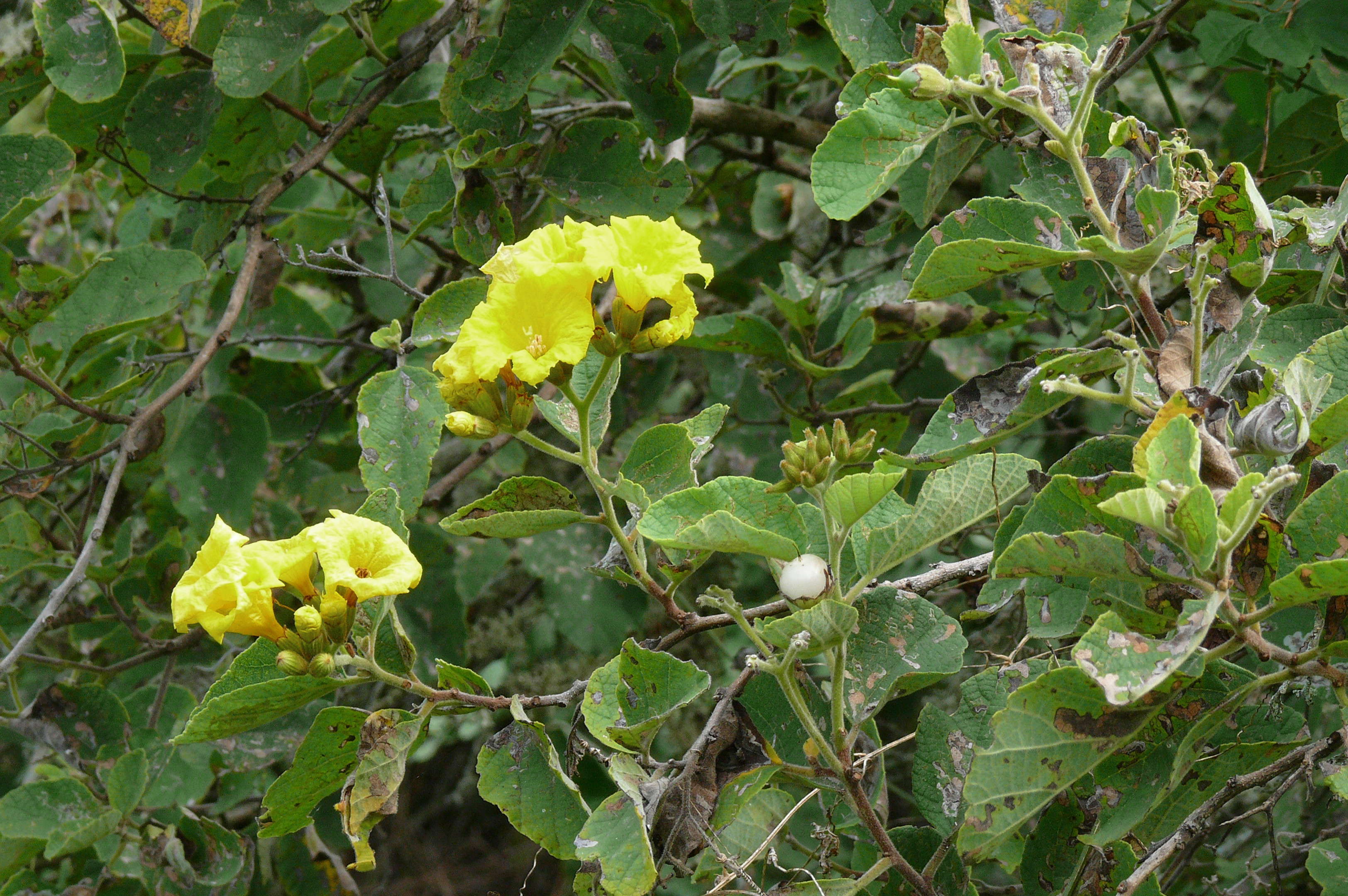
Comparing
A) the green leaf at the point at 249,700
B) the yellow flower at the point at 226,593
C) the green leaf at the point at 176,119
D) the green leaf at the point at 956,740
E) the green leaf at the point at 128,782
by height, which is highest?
the green leaf at the point at 176,119

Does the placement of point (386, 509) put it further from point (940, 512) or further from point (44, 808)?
point (44, 808)

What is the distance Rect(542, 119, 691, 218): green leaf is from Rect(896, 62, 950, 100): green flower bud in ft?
2.70

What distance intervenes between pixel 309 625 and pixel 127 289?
1134 mm

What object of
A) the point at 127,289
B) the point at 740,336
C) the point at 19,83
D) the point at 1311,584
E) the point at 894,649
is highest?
the point at 19,83

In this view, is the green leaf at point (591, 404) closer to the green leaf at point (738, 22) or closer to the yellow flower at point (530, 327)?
the yellow flower at point (530, 327)

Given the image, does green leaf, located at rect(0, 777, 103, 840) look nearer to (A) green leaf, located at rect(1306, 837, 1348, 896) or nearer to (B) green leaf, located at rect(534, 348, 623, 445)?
(B) green leaf, located at rect(534, 348, 623, 445)

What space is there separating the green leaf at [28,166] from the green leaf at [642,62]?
3.04 ft

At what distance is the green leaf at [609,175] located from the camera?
1.79 metres

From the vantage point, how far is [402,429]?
1483mm

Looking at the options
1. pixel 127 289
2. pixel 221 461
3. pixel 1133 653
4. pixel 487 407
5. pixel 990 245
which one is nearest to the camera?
pixel 1133 653

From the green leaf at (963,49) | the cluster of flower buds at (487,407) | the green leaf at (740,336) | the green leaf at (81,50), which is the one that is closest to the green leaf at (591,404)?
the cluster of flower buds at (487,407)

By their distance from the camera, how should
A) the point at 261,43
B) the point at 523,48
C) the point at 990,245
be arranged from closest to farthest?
the point at 990,245
the point at 523,48
the point at 261,43

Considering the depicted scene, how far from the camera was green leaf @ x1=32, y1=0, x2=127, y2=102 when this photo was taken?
5.64 ft

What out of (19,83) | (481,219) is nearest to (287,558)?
(481,219)
